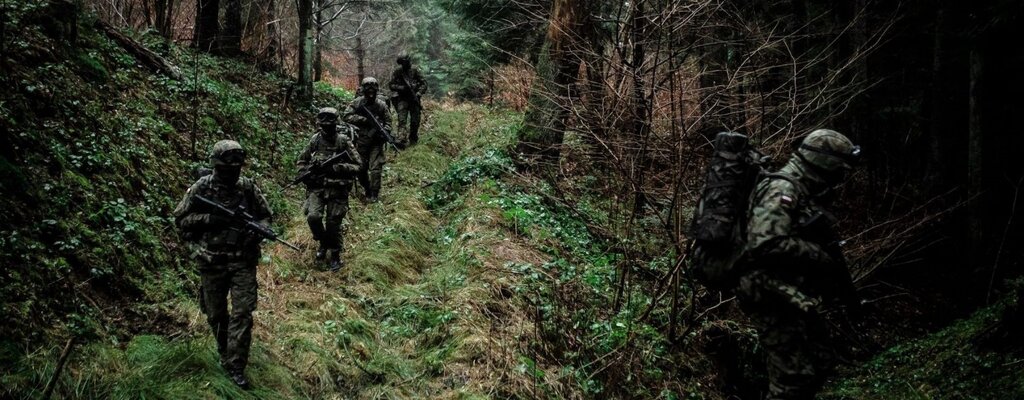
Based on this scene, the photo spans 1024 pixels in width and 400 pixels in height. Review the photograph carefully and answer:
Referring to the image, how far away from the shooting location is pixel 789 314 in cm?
393

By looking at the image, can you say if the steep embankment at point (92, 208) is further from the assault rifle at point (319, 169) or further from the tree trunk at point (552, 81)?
the tree trunk at point (552, 81)

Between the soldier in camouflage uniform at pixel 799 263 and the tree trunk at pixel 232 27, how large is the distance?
14.1m

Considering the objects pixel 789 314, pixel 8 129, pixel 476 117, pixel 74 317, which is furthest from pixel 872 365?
pixel 476 117

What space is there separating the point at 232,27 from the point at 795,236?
14.8 meters

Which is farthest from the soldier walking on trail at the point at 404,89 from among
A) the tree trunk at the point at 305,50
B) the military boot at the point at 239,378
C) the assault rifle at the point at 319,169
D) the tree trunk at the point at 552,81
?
the military boot at the point at 239,378

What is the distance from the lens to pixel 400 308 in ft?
21.8

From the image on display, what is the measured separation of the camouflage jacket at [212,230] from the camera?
4926mm

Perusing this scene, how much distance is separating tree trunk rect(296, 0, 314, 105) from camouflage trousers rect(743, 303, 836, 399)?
1255 cm

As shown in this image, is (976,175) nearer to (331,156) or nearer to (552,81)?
(552,81)

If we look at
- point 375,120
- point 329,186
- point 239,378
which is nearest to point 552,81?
point 375,120

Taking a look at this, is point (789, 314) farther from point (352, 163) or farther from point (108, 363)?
point (352, 163)

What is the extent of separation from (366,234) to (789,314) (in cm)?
646

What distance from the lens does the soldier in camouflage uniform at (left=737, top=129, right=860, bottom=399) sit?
3.75 m

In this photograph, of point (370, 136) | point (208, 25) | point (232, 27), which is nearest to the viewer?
point (370, 136)
